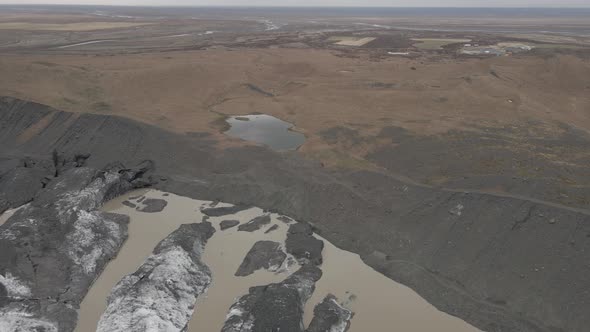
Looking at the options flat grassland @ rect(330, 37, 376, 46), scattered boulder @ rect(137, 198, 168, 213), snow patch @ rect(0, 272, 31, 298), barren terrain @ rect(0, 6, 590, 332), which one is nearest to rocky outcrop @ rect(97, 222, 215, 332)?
snow patch @ rect(0, 272, 31, 298)

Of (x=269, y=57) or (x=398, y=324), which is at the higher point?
(x=269, y=57)

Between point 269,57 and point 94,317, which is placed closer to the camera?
point 94,317

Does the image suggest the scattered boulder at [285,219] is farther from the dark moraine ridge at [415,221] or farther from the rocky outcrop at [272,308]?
the rocky outcrop at [272,308]

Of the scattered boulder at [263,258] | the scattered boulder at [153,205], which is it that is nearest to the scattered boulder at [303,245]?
the scattered boulder at [263,258]

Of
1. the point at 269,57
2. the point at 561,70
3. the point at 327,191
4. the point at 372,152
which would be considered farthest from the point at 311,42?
the point at 327,191

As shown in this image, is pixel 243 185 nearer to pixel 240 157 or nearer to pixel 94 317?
pixel 240 157

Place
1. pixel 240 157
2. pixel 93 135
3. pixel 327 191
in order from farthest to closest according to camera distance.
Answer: pixel 93 135 < pixel 240 157 < pixel 327 191

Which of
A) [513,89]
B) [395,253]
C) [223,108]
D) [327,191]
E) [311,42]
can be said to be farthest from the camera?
[311,42]
